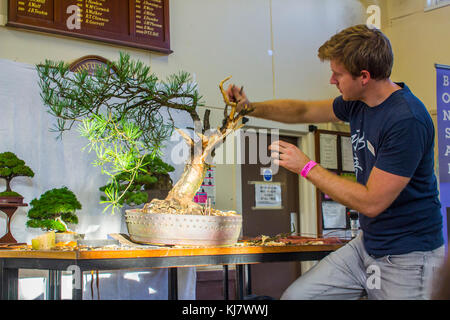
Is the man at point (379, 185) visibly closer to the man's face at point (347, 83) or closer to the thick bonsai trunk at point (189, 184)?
the man's face at point (347, 83)

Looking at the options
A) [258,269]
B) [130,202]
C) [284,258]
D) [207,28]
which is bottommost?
[258,269]

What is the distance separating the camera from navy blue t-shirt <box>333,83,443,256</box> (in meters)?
1.42

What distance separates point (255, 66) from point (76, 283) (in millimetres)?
3111

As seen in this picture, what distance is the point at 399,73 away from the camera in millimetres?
5059

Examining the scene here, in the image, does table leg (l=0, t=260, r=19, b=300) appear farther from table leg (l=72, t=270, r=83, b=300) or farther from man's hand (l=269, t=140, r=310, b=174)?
man's hand (l=269, t=140, r=310, b=174)

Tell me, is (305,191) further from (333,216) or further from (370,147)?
(370,147)

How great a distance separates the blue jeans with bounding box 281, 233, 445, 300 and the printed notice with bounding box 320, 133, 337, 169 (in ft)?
9.42

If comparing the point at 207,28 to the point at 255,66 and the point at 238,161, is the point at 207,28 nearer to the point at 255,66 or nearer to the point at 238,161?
the point at 255,66

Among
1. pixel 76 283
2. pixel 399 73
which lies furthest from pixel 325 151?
pixel 76 283

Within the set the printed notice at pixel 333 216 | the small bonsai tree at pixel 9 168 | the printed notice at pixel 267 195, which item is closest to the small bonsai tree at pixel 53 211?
the small bonsai tree at pixel 9 168

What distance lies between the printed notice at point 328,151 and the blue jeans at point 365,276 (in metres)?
2.87

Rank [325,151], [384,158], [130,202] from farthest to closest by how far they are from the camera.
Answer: [325,151] < [130,202] < [384,158]

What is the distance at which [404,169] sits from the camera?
1.41 meters

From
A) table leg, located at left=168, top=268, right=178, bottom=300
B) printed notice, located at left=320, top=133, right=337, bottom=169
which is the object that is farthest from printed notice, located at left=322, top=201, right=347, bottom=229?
table leg, located at left=168, top=268, right=178, bottom=300
